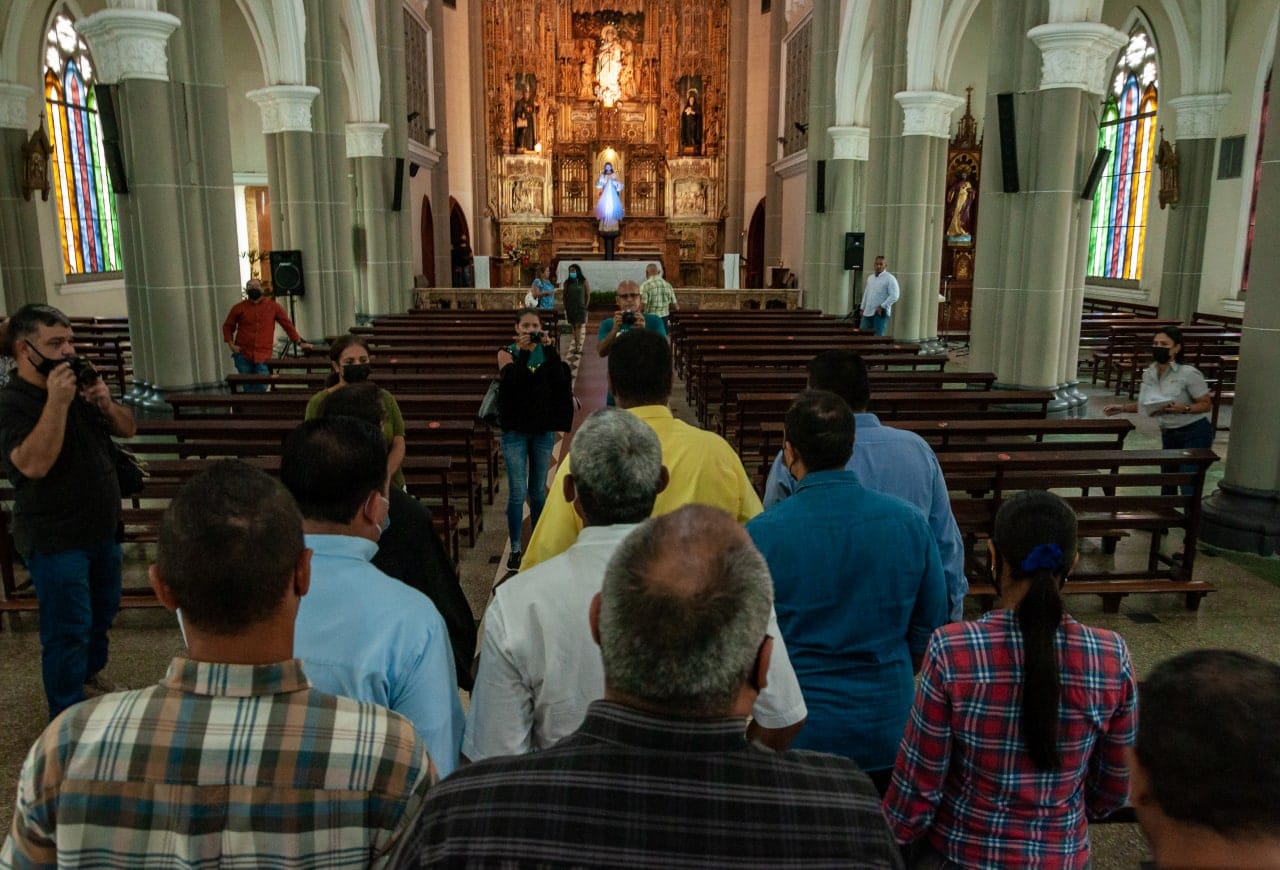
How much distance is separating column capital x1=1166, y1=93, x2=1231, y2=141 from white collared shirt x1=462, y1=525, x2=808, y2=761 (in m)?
18.5

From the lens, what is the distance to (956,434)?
710 cm

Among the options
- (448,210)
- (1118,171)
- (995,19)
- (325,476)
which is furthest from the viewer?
(448,210)

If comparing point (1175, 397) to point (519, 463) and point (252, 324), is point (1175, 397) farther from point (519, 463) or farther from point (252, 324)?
point (252, 324)

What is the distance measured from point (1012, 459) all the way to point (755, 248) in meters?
24.9

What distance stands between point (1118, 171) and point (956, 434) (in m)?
16.6

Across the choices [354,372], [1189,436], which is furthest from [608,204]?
[354,372]

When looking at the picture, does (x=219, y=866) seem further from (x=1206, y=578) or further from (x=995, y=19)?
(x=995, y=19)

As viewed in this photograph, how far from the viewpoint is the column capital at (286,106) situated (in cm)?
1433

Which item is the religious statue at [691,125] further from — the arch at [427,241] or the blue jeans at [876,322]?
A: the blue jeans at [876,322]

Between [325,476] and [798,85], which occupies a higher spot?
[798,85]

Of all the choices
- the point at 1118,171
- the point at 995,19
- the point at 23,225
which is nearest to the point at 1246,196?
the point at 1118,171

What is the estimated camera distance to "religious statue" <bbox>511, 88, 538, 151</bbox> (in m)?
29.8

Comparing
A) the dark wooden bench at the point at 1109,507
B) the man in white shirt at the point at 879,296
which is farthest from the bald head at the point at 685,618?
the man in white shirt at the point at 879,296

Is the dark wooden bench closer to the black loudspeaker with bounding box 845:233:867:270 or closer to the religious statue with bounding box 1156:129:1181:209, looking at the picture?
the black loudspeaker with bounding box 845:233:867:270
